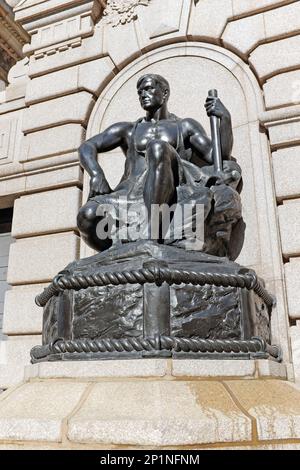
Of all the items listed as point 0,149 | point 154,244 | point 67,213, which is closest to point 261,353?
point 154,244

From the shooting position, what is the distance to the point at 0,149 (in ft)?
28.9

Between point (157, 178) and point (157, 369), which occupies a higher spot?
point (157, 178)

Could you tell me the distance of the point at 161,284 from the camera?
4184 millimetres

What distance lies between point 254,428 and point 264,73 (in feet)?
18.1

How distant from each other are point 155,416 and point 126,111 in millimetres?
5925

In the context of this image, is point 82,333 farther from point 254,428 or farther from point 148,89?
point 148,89

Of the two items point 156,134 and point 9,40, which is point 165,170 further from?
point 9,40

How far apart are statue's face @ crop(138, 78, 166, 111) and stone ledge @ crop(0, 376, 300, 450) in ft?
12.7

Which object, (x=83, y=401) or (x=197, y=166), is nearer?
(x=83, y=401)

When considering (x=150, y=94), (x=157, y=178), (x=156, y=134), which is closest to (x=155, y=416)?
(x=157, y=178)

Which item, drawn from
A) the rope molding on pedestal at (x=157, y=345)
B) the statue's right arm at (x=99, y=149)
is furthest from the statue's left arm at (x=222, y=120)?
the rope molding on pedestal at (x=157, y=345)

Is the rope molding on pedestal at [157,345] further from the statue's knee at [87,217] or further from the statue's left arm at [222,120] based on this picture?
the statue's left arm at [222,120]

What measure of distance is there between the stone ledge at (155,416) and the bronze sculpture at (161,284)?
478 millimetres
